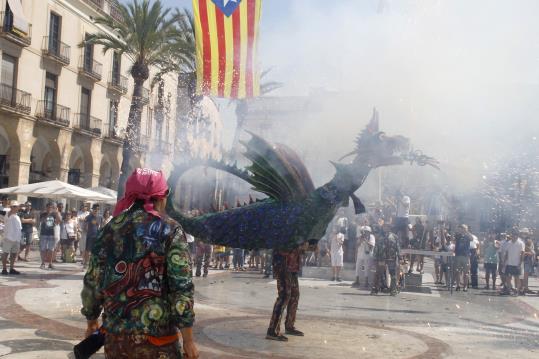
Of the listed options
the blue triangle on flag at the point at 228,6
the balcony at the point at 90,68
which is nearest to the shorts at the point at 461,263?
the blue triangle on flag at the point at 228,6

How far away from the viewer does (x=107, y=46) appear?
24094 millimetres

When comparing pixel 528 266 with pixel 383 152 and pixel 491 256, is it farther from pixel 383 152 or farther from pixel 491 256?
pixel 383 152

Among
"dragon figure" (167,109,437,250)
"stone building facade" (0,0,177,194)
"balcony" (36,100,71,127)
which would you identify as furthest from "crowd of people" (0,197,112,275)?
"balcony" (36,100,71,127)

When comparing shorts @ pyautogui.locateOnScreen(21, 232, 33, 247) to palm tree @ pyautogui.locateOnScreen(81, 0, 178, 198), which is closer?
shorts @ pyautogui.locateOnScreen(21, 232, 33, 247)

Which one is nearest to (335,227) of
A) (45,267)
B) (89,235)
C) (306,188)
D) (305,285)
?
(305,285)

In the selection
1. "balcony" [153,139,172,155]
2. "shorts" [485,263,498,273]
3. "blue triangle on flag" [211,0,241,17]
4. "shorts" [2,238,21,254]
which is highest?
"blue triangle on flag" [211,0,241,17]

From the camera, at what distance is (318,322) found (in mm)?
8344

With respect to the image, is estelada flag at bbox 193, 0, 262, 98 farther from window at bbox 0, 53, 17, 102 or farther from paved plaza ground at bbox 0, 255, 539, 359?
window at bbox 0, 53, 17, 102

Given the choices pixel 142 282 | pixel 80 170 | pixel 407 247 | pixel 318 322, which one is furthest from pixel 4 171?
pixel 142 282

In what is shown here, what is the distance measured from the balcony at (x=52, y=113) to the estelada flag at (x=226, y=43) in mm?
18220

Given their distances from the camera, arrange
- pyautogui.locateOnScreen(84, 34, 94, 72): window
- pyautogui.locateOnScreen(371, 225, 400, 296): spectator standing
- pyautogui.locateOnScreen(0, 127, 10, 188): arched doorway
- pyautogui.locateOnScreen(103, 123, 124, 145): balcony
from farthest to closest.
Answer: pyautogui.locateOnScreen(103, 123, 124, 145): balcony < pyautogui.locateOnScreen(84, 34, 94, 72): window < pyautogui.locateOnScreen(0, 127, 10, 188): arched doorway < pyautogui.locateOnScreen(371, 225, 400, 296): spectator standing

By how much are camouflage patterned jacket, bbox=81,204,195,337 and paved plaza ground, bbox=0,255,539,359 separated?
3170mm

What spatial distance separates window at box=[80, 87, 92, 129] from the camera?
31531mm

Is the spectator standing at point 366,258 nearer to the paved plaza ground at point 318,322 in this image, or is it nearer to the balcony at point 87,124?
the paved plaza ground at point 318,322
